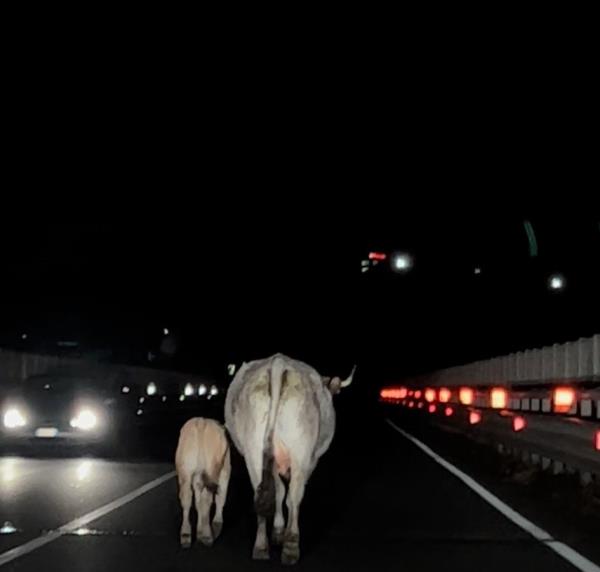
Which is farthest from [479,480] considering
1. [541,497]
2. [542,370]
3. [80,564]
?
[80,564]

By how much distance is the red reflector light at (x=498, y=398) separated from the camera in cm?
2300

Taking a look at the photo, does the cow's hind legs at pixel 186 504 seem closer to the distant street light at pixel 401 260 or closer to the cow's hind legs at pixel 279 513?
the cow's hind legs at pixel 279 513

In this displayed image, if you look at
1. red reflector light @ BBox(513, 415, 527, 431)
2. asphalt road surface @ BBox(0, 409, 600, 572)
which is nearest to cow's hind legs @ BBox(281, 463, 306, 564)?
asphalt road surface @ BBox(0, 409, 600, 572)

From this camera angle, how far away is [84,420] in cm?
2469

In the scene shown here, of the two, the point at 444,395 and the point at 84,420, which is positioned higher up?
the point at 444,395

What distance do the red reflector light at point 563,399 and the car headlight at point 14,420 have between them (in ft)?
35.1

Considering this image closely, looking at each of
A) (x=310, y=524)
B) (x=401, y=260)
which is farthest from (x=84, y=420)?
(x=401, y=260)

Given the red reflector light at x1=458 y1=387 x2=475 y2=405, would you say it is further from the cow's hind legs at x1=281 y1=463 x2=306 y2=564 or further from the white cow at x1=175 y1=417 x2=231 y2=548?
the cow's hind legs at x1=281 y1=463 x2=306 y2=564

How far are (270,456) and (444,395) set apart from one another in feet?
74.3

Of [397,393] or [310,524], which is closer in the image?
[310,524]

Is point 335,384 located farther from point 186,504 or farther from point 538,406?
point 538,406

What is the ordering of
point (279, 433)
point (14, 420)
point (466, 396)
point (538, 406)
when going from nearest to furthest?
1. point (279, 433)
2. point (538, 406)
3. point (14, 420)
4. point (466, 396)

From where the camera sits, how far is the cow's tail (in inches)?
432

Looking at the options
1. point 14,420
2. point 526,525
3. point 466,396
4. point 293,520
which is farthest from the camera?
point 466,396
